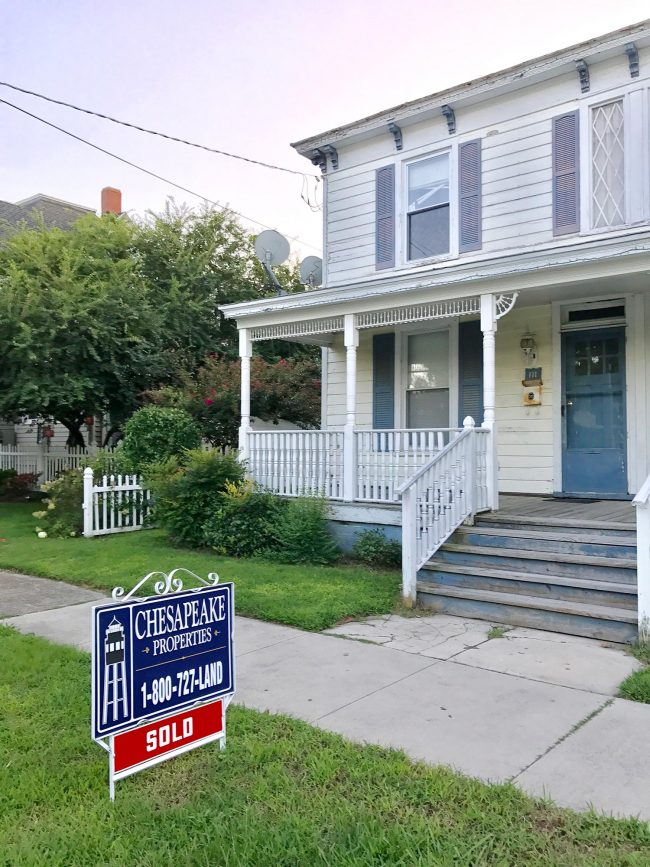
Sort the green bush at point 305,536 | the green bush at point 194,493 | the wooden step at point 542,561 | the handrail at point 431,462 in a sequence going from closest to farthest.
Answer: the wooden step at point 542,561, the handrail at point 431,462, the green bush at point 305,536, the green bush at point 194,493

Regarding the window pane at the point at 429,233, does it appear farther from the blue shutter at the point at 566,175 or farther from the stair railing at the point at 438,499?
the stair railing at the point at 438,499

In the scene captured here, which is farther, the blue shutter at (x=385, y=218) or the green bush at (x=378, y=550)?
the blue shutter at (x=385, y=218)

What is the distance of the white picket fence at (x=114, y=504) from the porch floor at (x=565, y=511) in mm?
5993

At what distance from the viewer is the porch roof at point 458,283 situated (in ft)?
23.6

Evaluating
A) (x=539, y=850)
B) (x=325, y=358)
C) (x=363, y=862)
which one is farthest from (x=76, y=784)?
(x=325, y=358)

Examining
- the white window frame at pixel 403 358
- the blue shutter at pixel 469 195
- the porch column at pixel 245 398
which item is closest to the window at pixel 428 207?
the blue shutter at pixel 469 195

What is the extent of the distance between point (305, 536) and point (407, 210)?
531 cm

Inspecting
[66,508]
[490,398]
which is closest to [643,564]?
[490,398]

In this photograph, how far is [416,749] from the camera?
3490 mm

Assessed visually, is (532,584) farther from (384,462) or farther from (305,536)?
(305,536)

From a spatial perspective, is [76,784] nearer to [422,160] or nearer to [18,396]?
[422,160]

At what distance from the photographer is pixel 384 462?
859 centimetres

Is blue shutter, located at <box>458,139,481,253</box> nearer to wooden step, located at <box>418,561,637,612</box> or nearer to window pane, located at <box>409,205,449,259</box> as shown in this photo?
window pane, located at <box>409,205,449,259</box>

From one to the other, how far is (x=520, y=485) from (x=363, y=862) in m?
7.28
